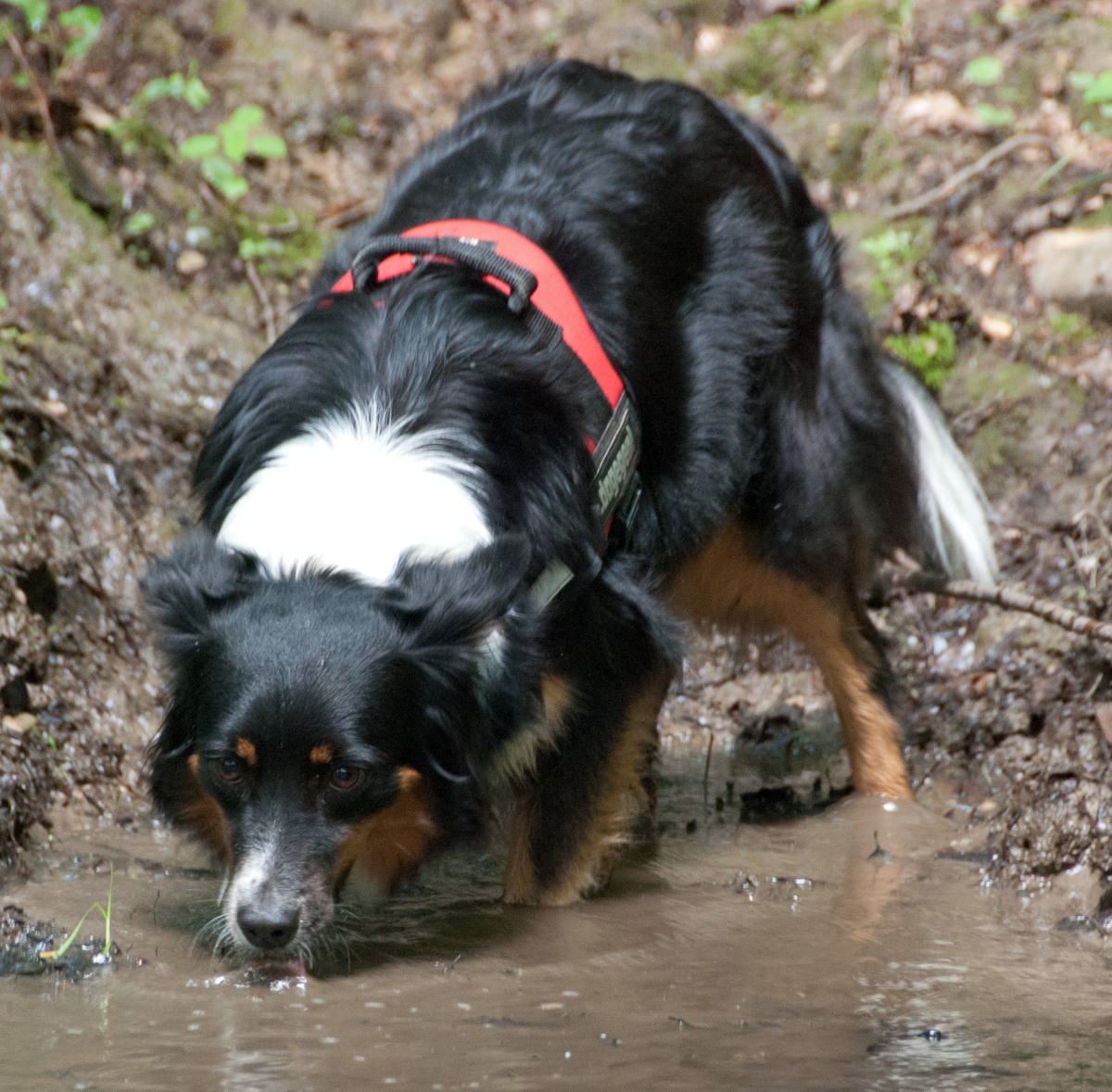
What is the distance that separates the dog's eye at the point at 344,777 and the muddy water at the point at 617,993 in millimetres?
427

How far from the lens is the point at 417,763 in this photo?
3229 mm

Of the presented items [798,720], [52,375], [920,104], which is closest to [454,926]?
[798,720]

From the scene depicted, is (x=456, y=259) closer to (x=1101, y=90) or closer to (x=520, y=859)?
(x=520, y=859)

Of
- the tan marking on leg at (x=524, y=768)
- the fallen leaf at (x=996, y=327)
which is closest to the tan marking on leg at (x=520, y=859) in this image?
the tan marking on leg at (x=524, y=768)

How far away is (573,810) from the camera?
3838mm

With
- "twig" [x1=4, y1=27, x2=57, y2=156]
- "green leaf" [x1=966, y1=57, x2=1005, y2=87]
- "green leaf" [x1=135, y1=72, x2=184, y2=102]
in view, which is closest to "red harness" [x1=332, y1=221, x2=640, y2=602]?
"twig" [x1=4, y1=27, x2=57, y2=156]

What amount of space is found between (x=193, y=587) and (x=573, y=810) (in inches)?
47.8

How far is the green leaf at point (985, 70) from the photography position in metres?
6.41

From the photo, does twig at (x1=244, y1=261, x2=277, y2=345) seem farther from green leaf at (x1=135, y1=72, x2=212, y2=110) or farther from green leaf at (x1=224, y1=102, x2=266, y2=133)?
green leaf at (x1=135, y1=72, x2=212, y2=110)

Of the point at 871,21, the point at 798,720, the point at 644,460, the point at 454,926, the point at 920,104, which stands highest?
the point at 871,21

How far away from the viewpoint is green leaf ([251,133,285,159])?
6.04 m

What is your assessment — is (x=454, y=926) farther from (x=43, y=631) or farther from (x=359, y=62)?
(x=359, y=62)

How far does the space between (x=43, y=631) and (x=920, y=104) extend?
14.2 ft

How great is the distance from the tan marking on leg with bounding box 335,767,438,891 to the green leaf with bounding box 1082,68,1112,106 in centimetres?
425
